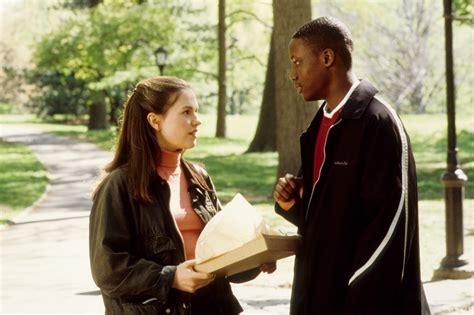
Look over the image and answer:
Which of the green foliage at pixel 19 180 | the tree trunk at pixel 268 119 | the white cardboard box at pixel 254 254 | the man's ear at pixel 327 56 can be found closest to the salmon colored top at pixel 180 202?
the white cardboard box at pixel 254 254

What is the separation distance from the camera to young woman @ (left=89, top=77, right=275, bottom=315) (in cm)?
362

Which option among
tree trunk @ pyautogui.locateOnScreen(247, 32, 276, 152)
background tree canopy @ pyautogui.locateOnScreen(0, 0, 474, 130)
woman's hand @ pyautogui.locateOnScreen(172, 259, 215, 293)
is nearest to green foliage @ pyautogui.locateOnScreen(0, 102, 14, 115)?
background tree canopy @ pyautogui.locateOnScreen(0, 0, 474, 130)

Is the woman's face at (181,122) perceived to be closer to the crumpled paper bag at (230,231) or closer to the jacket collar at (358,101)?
the crumpled paper bag at (230,231)

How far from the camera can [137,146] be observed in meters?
3.77

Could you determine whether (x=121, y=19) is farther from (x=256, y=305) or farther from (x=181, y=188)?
(x=181, y=188)

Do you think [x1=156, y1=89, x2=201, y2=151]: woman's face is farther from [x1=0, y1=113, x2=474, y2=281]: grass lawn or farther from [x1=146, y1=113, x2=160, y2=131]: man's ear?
[x1=0, y1=113, x2=474, y2=281]: grass lawn

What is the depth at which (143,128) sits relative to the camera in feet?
12.4

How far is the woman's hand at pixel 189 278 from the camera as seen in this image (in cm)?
358

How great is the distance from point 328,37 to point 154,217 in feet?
3.02

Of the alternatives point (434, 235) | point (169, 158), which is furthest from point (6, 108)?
point (169, 158)

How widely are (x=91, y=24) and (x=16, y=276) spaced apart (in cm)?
2708

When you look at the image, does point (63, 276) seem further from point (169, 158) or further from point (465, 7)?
point (465, 7)

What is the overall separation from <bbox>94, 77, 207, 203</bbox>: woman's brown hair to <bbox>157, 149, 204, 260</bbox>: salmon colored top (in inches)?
2.0

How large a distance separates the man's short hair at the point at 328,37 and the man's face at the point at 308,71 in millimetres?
26
